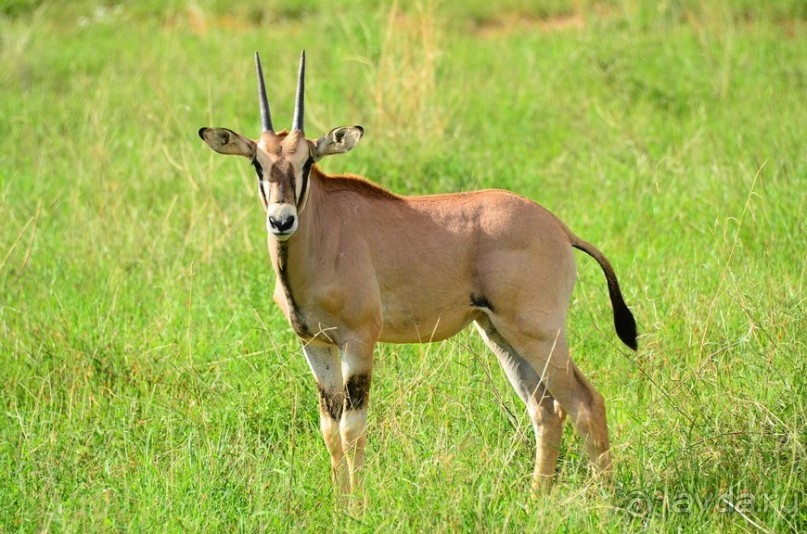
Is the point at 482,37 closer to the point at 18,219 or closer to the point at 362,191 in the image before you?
the point at 18,219

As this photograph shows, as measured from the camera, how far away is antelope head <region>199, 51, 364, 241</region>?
17.0ft

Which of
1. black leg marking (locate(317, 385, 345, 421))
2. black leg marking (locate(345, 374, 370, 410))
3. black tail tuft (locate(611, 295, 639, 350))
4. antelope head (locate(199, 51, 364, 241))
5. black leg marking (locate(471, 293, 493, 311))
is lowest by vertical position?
black leg marking (locate(317, 385, 345, 421))

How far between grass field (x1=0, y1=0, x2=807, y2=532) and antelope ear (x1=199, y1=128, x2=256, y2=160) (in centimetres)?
128

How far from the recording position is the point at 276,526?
511 centimetres

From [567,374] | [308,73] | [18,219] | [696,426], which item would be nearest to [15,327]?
[18,219]

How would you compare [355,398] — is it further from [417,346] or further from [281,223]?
[417,346]

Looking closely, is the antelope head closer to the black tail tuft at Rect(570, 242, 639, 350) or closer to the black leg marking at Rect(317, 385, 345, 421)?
the black leg marking at Rect(317, 385, 345, 421)

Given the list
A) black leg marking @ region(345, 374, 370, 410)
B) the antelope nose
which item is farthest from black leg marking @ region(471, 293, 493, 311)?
the antelope nose

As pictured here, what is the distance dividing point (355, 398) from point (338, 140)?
1243 millimetres

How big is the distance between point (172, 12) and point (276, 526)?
1206cm

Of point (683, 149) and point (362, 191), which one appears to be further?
point (683, 149)

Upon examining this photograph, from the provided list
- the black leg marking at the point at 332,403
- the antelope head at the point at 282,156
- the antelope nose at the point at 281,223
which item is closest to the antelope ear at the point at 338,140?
the antelope head at the point at 282,156

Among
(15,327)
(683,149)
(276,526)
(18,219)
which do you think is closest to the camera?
(276,526)

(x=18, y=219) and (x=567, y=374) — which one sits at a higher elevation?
(x=567, y=374)
